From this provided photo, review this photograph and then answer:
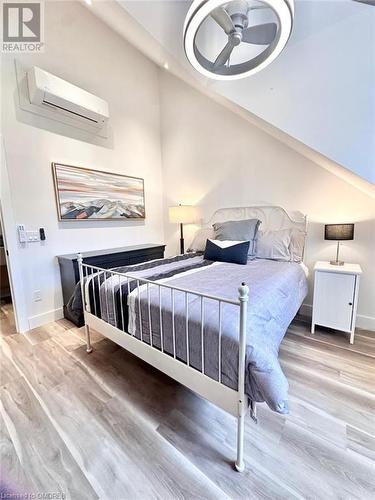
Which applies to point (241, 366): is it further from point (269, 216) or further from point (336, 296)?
point (269, 216)

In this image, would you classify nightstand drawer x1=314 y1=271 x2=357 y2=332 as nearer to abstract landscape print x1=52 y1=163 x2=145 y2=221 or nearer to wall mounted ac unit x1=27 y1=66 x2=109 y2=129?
abstract landscape print x1=52 y1=163 x2=145 y2=221

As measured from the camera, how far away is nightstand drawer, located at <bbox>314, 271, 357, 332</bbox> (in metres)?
2.11

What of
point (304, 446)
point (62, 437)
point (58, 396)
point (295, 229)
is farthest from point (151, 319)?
point (295, 229)

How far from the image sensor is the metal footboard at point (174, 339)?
104 centimetres

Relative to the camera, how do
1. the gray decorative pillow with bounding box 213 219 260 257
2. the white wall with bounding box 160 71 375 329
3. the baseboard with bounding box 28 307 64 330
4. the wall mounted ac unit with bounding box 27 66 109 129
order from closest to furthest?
1. the wall mounted ac unit with bounding box 27 66 109 129
2. the white wall with bounding box 160 71 375 329
3. the baseboard with bounding box 28 307 64 330
4. the gray decorative pillow with bounding box 213 219 260 257

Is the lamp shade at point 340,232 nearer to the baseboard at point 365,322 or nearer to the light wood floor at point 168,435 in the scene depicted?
the baseboard at point 365,322

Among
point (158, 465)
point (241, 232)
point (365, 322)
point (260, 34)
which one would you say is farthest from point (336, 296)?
point (260, 34)

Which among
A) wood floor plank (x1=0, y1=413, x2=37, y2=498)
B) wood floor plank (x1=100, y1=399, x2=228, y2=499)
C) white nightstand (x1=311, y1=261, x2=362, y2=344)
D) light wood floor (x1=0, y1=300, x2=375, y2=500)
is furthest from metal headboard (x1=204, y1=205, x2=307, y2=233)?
wood floor plank (x1=0, y1=413, x2=37, y2=498)

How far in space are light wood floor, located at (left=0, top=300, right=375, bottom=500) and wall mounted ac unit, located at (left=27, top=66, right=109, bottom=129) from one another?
2.62m

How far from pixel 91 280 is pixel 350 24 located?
277 cm

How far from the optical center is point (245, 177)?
10.1ft

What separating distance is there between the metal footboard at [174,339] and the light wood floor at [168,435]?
0.63ft

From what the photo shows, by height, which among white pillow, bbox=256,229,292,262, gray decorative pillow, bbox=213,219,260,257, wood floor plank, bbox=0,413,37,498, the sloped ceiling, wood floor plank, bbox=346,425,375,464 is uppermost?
the sloped ceiling

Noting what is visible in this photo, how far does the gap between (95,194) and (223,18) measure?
232 centimetres
